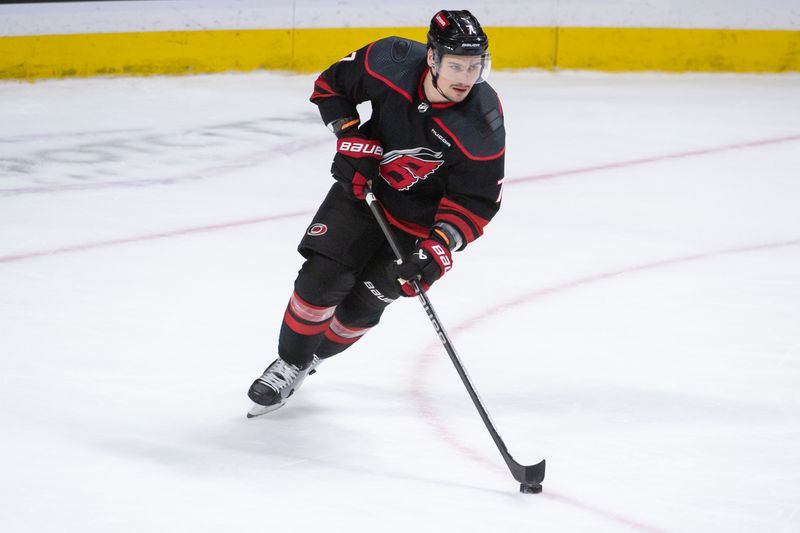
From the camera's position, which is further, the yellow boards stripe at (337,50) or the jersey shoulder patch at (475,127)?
the yellow boards stripe at (337,50)

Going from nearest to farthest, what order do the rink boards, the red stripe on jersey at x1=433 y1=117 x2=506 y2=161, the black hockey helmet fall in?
the black hockey helmet, the red stripe on jersey at x1=433 y1=117 x2=506 y2=161, the rink boards

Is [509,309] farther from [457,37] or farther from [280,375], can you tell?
[457,37]

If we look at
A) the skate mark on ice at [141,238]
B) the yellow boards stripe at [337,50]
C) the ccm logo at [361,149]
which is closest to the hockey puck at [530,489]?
the ccm logo at [361,149]

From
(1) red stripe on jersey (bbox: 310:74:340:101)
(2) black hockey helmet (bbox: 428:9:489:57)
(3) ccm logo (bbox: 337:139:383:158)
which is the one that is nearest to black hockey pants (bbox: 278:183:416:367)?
(3) ccm logo (bbox: 337:139:383:158)

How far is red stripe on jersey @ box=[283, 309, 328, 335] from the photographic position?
2.76 m

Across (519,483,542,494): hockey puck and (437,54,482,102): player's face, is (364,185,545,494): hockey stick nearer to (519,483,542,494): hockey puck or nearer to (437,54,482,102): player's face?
(519,483,542,494): hockey puck

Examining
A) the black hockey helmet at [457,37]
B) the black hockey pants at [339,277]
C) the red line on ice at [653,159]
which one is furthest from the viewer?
the red line on ice at [653,159]

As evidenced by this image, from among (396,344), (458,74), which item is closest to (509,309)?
(396,344)

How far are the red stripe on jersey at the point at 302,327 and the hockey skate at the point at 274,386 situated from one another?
0.33 ft

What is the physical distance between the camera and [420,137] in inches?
105

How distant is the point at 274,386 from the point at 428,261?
511 mm

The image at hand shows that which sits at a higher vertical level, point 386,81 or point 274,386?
point 386,81

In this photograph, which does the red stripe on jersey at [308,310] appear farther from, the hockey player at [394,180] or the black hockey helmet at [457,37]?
the black hockey helmet at [457,37]

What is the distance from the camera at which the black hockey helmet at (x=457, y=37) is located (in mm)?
2496
